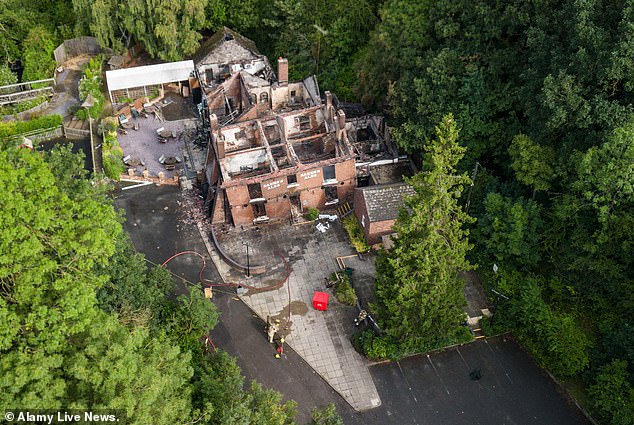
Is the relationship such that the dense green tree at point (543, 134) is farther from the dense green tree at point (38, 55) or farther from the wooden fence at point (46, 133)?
the dense green tree at point (38, 55)

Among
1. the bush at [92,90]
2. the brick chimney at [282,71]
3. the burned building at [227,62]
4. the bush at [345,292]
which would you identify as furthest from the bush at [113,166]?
the bush at [345,292]

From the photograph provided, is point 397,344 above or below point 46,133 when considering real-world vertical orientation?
below

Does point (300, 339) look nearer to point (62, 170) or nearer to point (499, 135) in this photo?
point (62, 170)

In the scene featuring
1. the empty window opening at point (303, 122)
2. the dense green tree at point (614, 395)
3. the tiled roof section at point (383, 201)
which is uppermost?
the empty window opening at point (303, 122)

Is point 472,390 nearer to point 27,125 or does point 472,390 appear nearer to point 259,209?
point 259,209

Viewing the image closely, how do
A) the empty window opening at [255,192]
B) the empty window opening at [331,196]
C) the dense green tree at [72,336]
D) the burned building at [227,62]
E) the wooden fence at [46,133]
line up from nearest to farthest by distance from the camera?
1. the dense green tree at [72,336]
2. the empty window opening at [255,192]
3. the empty window opening at [331,196]
4. the wooden fence at [46,133]
5. the burned building at [227,62]

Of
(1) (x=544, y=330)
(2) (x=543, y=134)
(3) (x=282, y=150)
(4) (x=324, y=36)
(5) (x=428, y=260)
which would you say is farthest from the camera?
(4) (x=324, y=36)

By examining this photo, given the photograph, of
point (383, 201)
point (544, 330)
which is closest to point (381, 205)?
point (383, 201)
